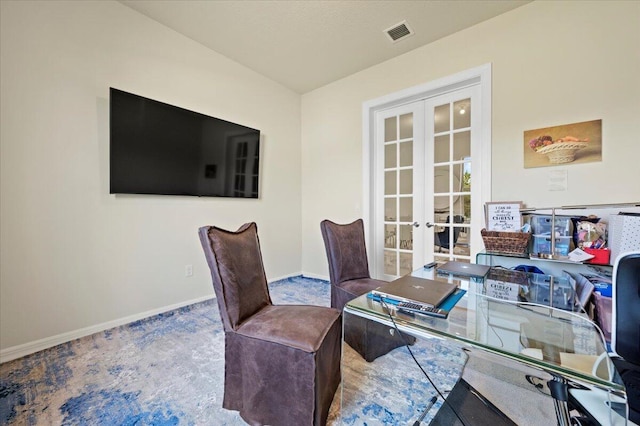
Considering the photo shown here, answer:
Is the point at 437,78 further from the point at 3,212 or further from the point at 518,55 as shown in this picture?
the point at 3,212

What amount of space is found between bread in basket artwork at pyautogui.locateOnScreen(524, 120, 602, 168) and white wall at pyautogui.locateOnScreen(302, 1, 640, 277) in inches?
1.8

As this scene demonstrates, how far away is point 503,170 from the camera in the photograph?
2549mm

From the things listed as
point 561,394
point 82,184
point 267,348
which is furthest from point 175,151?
point 561,394

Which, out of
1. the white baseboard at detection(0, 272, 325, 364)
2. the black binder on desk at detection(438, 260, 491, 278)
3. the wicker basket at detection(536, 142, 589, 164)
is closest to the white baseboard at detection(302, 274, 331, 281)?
the white baseboard at detection(0, 272, 325, 364)

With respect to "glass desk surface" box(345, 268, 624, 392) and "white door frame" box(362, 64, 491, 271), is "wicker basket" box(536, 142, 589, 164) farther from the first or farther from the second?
"glass desk surface" box(345, 268, 624, 392)

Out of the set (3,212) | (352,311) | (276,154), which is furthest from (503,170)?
(3,212)

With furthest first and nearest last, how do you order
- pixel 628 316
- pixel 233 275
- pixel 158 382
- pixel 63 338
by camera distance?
1. pixel 63 338
2. pixel 158 382
3. pixel 233 275
4. pixel 628 316

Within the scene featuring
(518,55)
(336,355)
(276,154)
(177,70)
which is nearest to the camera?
(336,355)

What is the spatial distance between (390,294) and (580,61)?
8.64ft

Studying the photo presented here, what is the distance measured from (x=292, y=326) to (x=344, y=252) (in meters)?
1.05

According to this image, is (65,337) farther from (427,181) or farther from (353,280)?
(427,181)

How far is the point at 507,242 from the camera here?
2.17m

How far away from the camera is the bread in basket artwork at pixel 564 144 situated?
2.12 metres

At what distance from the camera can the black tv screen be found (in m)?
2.33
